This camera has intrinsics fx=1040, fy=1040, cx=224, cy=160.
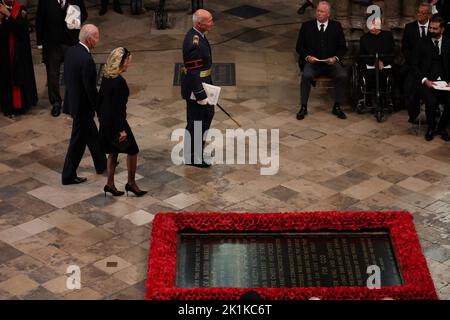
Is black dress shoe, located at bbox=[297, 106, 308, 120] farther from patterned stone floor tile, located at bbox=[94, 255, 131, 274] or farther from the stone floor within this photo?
patterned stone floor tile, located at bbox=[94, 255, 131, 274]

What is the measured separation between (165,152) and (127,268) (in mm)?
2950

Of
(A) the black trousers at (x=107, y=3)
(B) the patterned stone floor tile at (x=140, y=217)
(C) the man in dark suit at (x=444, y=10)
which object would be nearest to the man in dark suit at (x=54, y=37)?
(B) the patterned stone floor tile at (x=140, y=217)

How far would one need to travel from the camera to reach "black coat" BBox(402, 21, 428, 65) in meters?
13.9

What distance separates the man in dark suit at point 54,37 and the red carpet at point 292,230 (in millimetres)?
4197

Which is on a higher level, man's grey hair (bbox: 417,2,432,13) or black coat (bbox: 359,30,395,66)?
man's grey hair (bbox: 417,2,432,13)

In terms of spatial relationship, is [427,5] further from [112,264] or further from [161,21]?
[112,264]

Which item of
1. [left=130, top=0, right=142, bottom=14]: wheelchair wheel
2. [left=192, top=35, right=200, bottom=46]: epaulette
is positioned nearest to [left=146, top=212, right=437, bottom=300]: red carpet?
[left=192, top=35, right=200, bottom=46]: epaulette

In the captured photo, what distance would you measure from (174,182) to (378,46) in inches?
148

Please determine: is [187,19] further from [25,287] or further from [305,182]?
[25,287]

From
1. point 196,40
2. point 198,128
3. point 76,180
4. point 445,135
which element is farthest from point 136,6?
point 445,135

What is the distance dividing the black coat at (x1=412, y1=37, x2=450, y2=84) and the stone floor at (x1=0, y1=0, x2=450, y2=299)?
74cm

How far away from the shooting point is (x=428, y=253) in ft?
Result: 34.4

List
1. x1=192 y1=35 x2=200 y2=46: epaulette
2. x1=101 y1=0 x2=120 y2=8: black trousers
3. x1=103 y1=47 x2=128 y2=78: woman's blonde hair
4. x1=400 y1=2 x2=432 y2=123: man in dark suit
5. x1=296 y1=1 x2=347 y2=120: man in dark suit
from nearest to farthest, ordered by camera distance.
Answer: x1=103 y1=47 x2=128 y2=78: woman's blonde hair → x1=192 y1=35 x2=200 y2=46: epaulette → x1=400 y1=2 x2=432 y2=123: man in dark suit → x1=296 y1=1 x2=347 y2=120: man in dark suit → x1=101 y1=0 x2=120 y2=8: black trousers

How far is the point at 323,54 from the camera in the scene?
1412 cm
